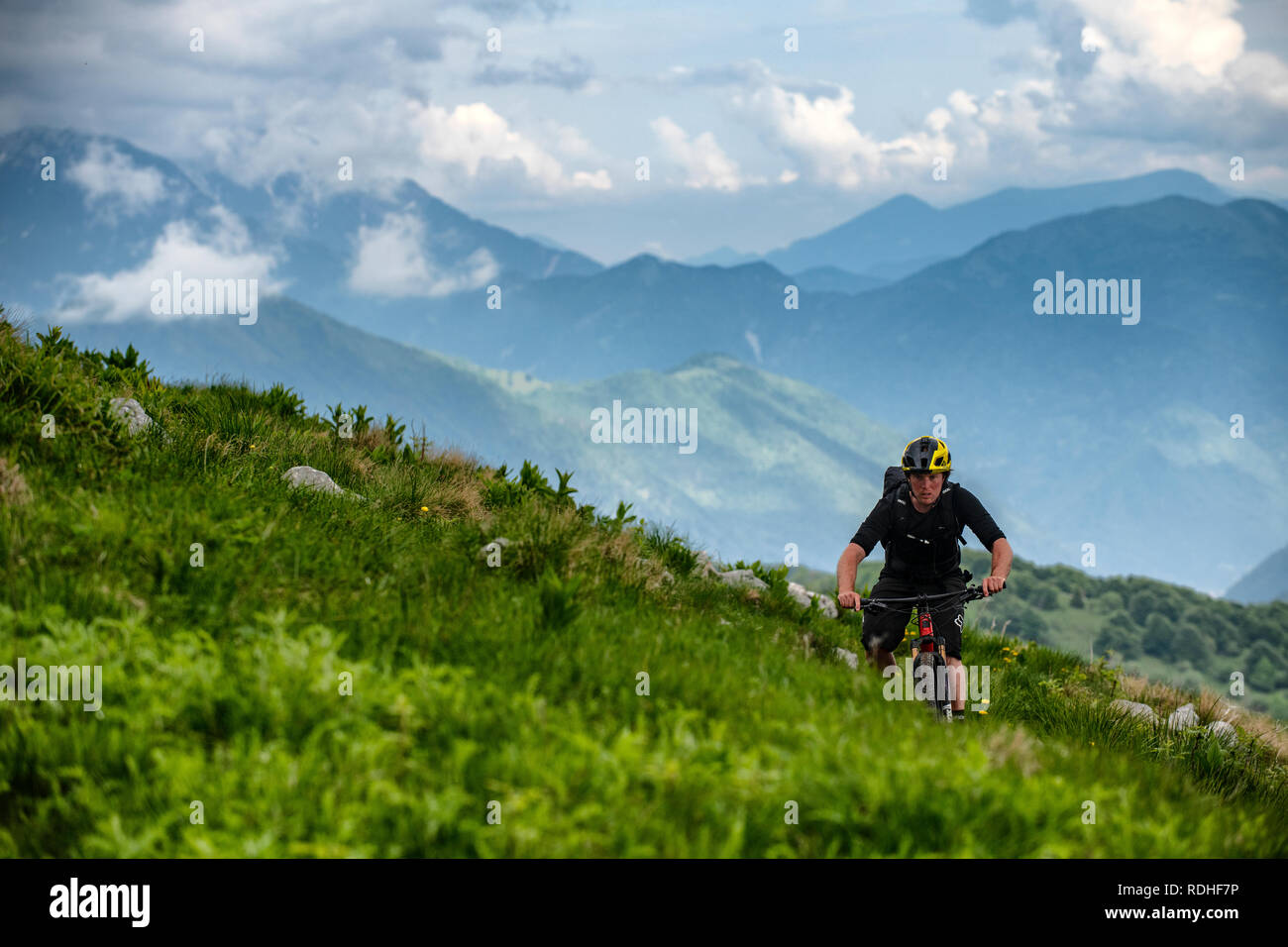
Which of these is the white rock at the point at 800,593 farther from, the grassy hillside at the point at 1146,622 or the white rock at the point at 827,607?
the grassy hillside at the point at 1146,622

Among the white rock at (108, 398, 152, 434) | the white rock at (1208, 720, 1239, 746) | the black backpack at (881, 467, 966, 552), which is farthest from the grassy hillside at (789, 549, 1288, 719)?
the white rock at (108, 398, 152, 434)

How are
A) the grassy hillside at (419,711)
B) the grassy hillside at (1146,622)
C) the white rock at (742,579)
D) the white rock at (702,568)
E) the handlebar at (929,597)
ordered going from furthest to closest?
1. the grassy hillside at (1146,622)
2. the white rock at (742,579)
3. the white rock at (702,568)
4. the handlebar at (929,597)
5. the grassy hillside at (419,711)

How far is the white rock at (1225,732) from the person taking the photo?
10.0 metres

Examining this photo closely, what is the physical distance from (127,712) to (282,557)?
6.44 feet

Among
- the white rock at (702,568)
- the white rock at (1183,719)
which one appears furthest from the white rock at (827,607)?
the white rock at (1183,719)

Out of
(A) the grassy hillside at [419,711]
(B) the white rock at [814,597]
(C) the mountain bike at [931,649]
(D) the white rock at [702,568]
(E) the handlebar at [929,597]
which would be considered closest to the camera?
(A) the grassy hillside at [419,711]

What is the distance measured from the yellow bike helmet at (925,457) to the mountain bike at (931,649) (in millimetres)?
1143

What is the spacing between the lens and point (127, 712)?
4.29 metres

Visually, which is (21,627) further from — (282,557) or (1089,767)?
(1089,767)

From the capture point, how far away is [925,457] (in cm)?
797

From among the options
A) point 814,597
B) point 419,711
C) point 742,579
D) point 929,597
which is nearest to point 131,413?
point 419,711

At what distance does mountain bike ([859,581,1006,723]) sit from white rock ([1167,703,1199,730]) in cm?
396

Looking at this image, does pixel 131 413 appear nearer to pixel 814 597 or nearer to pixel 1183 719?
pixel 814 597
